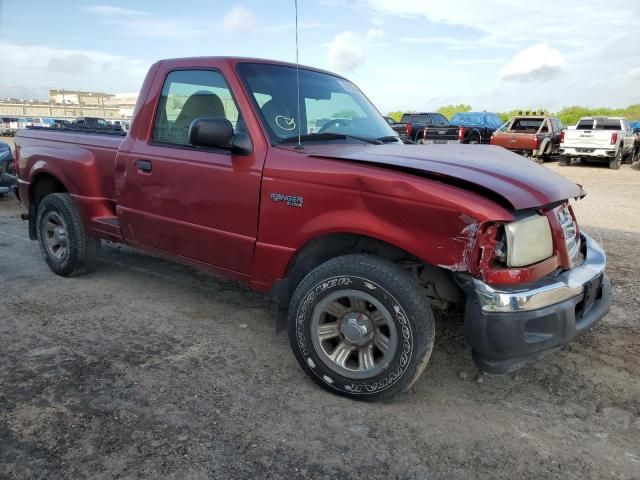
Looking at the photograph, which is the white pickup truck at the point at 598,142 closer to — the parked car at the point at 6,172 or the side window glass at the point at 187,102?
the parked car at the point at 6,172

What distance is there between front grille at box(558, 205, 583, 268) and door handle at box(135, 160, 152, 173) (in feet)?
9.18

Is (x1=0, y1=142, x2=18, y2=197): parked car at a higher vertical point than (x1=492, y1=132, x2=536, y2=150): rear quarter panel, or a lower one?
lower

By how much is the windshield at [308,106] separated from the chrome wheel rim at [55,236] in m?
2.49

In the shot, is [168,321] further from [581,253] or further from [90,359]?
[581,253]

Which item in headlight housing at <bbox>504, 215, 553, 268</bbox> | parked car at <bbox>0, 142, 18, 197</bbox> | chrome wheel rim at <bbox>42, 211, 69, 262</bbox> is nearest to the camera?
headlight housing at <bbox>504, 215, 553, 268</bbox>

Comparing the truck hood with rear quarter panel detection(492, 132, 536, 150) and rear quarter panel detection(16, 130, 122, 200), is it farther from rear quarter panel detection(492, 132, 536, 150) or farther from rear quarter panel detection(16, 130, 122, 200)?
rear quarter panel detection(492, 132, 536, 150)

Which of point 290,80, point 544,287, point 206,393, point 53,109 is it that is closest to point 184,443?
point 206,393

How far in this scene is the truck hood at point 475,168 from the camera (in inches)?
98.4

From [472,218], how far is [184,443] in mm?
1757

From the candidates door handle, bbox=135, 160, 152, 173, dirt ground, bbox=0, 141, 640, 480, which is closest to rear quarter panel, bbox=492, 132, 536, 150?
dirt ground, bbox=0, 141, 640, 480

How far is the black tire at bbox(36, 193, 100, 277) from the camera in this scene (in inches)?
178

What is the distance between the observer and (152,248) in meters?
3.90

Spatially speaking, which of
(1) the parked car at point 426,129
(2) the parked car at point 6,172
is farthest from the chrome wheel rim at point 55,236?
(1) the parked car at point 426,129

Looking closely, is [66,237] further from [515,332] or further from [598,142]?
[598,142]
